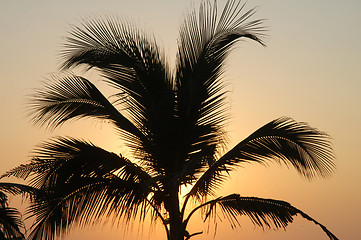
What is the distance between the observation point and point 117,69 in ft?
40.2

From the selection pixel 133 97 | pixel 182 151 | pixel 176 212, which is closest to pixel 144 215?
pixel 176 212

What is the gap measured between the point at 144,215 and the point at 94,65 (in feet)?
10.1

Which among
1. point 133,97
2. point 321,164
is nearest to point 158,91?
point 133,97

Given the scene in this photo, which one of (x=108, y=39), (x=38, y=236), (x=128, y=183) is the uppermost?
(x=108, y=39)

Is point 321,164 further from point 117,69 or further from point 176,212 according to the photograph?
point 117,69

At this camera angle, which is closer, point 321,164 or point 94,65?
point 321,164

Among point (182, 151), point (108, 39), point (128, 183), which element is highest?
point (108, 39)

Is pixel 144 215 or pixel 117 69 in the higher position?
pixel 117 69

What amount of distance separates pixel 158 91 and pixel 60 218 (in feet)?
10.0

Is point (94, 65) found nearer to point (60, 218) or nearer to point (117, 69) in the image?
point (117, 69)

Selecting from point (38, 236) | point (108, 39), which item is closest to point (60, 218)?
point (38, 236)

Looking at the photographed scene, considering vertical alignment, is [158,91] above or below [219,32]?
below

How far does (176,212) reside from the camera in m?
12.0

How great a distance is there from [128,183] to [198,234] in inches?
67.5
